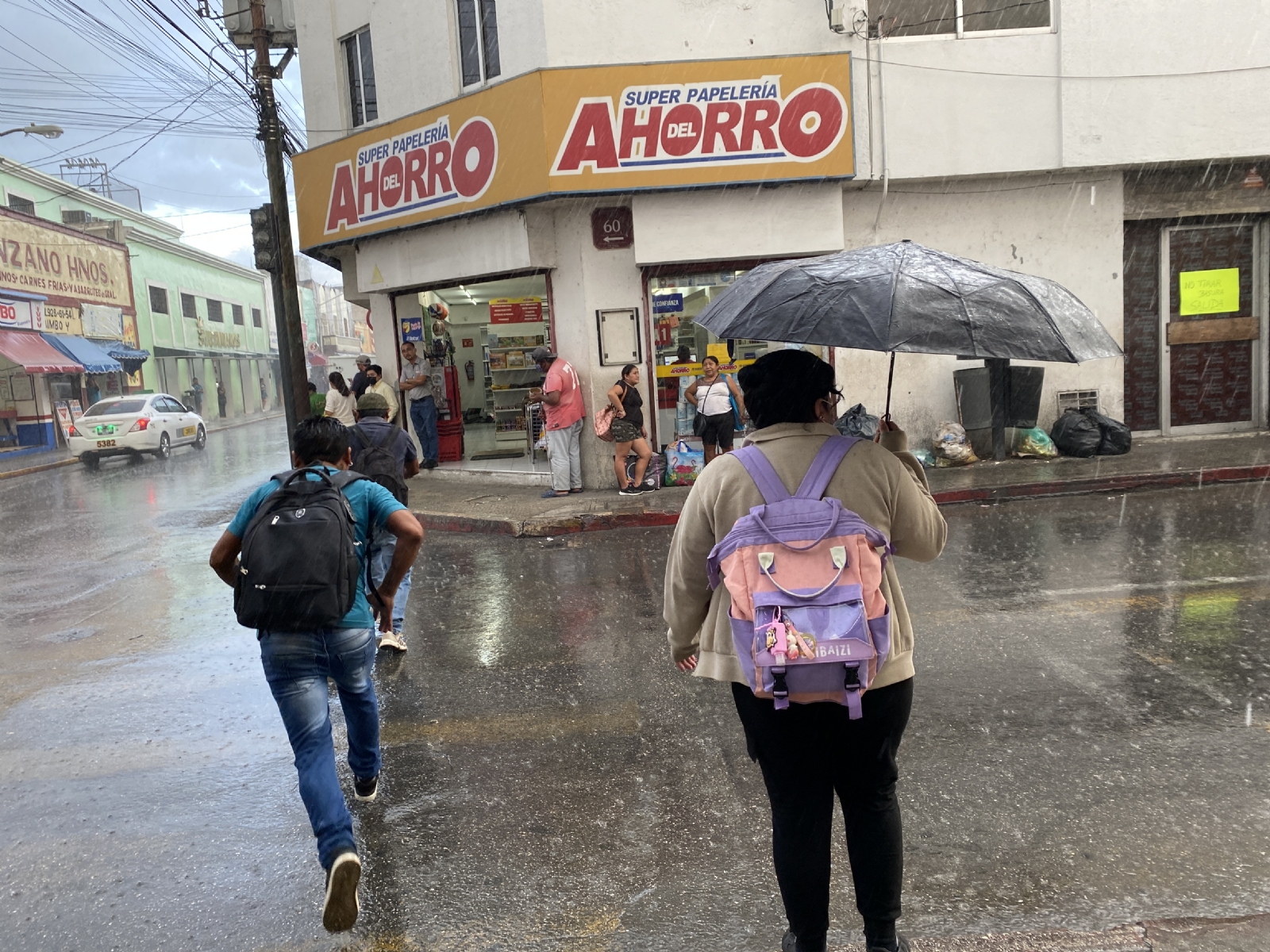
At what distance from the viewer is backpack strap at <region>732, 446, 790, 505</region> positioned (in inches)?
92.8

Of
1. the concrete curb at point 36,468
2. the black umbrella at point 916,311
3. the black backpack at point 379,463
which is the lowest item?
the concrete curb at point 36,468

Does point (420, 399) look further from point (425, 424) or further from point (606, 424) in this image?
point (606, 424)

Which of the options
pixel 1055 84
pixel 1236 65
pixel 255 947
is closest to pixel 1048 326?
pixel 255 947

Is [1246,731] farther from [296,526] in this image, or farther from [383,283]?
[383,283]

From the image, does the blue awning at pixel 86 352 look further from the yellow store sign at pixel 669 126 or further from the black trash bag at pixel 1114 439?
the black trash bag at pixel 1114 439

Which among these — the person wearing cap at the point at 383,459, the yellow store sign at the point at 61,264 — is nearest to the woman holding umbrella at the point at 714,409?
the person wearing cap at the point at 383,459

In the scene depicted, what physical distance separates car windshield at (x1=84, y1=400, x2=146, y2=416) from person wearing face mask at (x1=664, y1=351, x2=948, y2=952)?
903 inches

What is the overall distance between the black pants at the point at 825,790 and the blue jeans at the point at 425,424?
1213 centimetres

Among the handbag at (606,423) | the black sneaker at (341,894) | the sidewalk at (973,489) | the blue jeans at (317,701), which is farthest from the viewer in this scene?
the handbag at (606,423)

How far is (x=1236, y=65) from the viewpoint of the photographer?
12016 millimetres

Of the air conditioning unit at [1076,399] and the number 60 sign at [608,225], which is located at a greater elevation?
the number 60 sign at [608,225]

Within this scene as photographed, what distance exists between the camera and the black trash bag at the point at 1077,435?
1192cm

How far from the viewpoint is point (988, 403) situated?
40.2 ft

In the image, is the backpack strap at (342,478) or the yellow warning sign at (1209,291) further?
the yellow warning sign at (1209,291)
